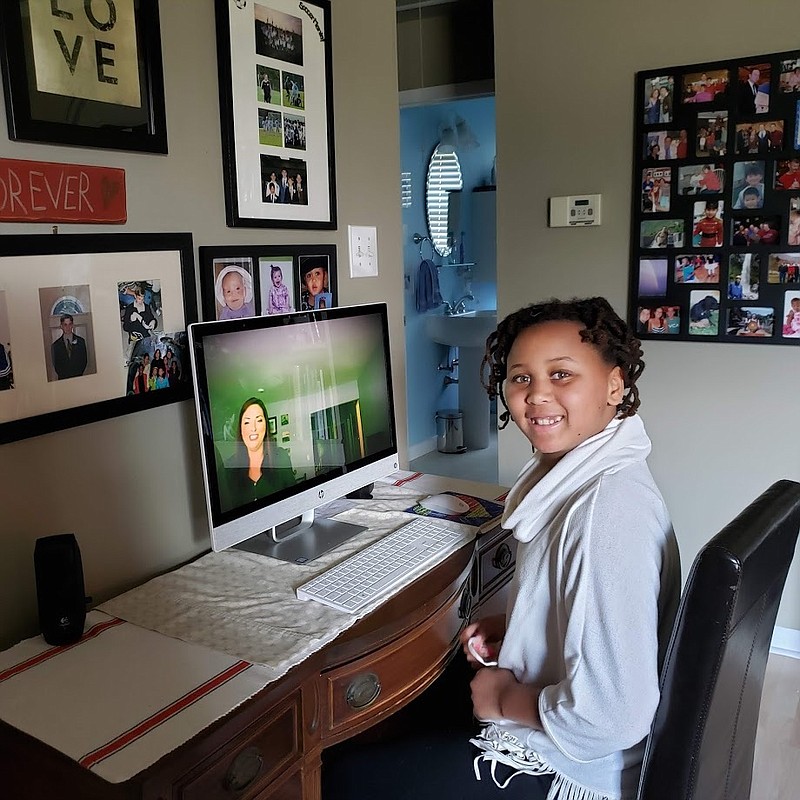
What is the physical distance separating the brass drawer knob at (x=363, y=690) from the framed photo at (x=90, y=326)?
621 mm

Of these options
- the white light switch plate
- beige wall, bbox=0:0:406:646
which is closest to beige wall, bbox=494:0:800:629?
the white light switch plate

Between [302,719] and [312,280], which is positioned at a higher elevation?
[312,280]

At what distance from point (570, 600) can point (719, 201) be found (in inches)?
76.3

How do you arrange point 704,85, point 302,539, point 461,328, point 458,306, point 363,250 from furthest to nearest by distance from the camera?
point 458,306, point 461,328, point 704,85, point 363,250, point 302,539

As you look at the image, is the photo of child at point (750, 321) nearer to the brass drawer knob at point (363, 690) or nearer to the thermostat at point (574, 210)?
the thermostat at point (574, 210)

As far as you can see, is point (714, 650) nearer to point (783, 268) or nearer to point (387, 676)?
point (387, 676)

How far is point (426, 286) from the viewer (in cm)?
486

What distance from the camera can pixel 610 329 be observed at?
47.9 inches

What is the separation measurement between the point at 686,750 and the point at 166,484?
1.01 meters

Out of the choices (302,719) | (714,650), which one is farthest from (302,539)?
(714,650)

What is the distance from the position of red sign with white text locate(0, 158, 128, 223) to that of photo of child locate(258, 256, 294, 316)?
0.36m

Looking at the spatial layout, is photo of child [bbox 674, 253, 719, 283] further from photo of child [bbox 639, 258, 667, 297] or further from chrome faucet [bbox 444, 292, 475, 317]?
chrome faucet [bbox 444, 292, 475, 317]

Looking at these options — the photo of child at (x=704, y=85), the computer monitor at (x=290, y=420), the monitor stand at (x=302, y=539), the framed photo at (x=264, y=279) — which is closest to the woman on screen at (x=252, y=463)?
the computer monitor at (x=290, y=420)

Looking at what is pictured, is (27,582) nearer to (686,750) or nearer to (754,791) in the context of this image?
(686,750)
